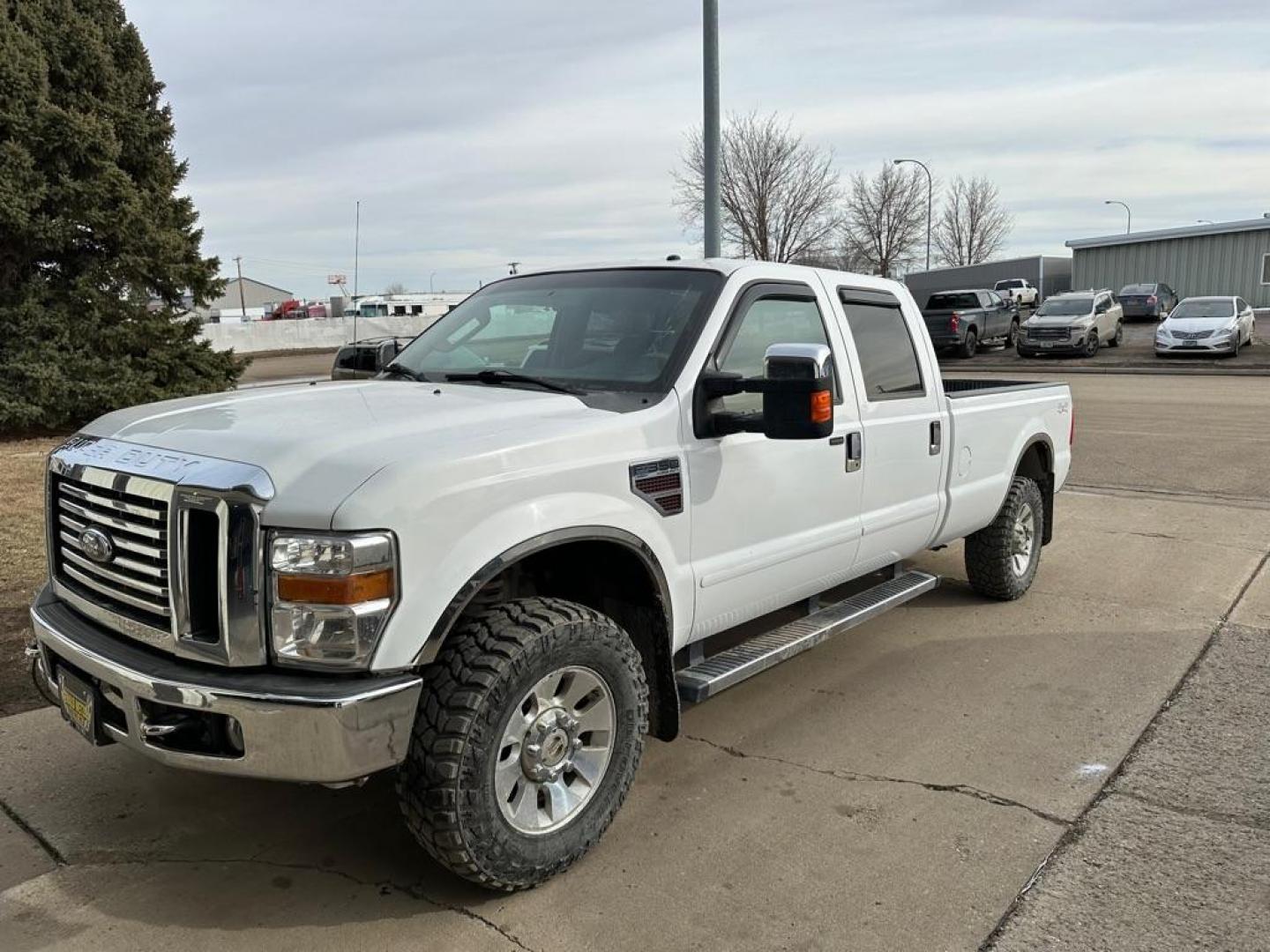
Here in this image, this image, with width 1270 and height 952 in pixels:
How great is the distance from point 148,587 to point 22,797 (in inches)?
59.5

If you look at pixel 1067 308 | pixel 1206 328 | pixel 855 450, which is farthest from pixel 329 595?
pixel 1067 308

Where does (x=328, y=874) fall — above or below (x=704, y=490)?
below

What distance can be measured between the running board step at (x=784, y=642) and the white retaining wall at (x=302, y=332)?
4080 cm

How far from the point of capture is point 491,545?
2908 millimetres

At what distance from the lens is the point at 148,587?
9.53ft

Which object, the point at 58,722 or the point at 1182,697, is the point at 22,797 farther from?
the point at 1182,697

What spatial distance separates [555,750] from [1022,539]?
4088 millimetres

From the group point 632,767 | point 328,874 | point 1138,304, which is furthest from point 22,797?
point 1138,304

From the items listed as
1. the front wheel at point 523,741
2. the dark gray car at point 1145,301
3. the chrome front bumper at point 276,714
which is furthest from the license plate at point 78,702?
the dark gray car at point 1145,301

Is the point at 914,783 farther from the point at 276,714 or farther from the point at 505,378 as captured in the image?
the point at 276,714

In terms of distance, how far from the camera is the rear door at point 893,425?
15.1ft

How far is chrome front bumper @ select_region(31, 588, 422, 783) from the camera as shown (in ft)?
8.55

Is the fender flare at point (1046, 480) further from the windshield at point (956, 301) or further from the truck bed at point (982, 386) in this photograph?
the windshield at point (956, 301)

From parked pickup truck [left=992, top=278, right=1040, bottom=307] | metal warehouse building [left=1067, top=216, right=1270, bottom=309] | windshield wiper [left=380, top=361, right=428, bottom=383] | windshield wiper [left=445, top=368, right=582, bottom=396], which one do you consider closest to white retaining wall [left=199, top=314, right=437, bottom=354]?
parked pickup truck [left=992, top=278, right=1040, bottom=307]
